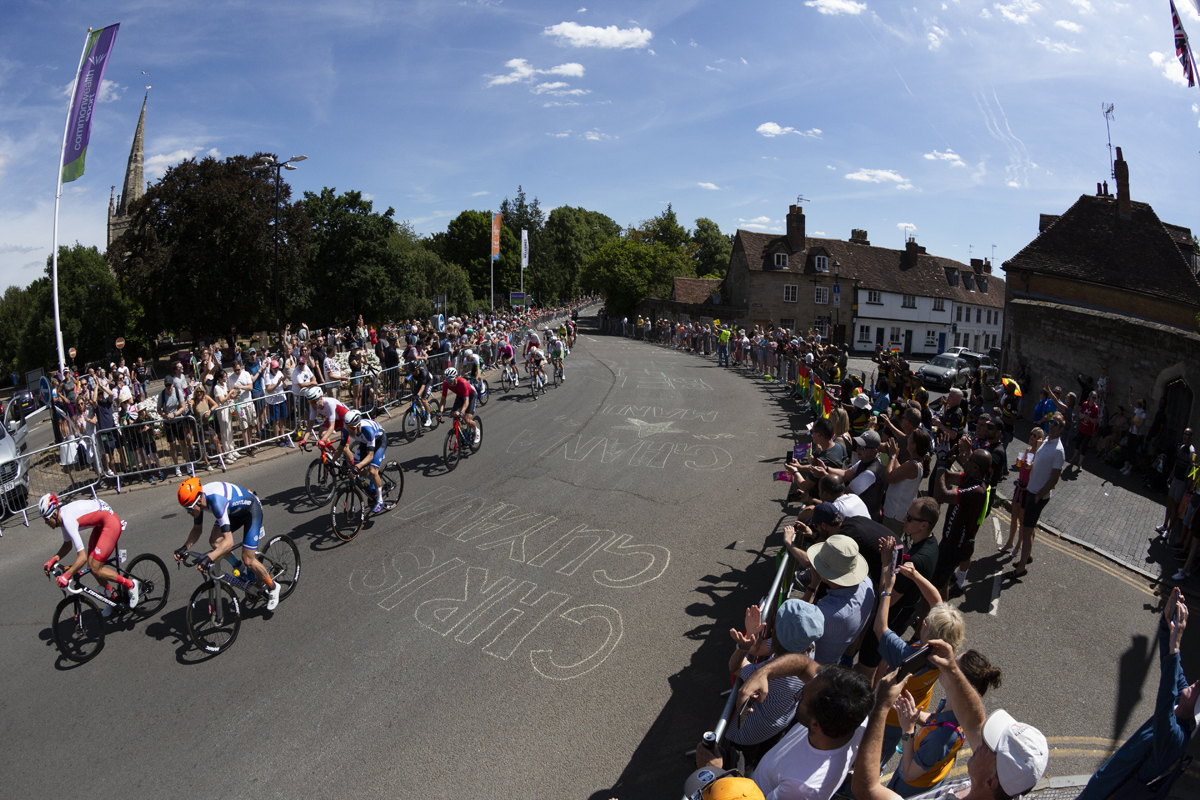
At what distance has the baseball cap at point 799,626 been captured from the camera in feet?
13.0

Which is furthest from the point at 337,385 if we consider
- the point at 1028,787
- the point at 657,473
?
the point at 1028,787

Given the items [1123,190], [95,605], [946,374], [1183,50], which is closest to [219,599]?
[95,605]

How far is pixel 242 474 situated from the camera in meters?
12.6

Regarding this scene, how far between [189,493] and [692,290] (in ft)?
195

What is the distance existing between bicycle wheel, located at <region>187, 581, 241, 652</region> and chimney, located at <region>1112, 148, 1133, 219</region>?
34938mm

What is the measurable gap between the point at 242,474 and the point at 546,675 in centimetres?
927

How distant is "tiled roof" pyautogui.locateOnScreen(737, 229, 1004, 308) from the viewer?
53031mm

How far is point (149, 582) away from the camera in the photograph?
7613mm

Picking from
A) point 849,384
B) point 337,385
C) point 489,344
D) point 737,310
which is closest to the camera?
point 849,384

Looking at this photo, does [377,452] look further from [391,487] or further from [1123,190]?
[1123,190]

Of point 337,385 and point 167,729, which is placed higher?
point 337,385

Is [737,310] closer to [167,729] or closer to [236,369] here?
[236,369]

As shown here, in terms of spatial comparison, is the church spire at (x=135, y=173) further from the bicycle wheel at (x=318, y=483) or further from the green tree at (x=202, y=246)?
the bicycle wheel at (x=318, y=483)

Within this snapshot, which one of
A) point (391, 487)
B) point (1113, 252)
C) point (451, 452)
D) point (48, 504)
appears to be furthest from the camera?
point (1113, 252)
